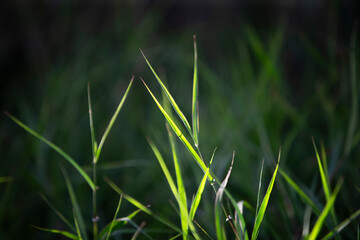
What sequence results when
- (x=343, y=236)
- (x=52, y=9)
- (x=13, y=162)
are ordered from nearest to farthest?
(x=343, y=236) → (x=13, y=162) → (x=52, y=9)

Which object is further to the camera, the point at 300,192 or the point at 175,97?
the point at 175,97

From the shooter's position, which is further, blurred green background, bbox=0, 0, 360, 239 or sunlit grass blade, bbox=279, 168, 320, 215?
blurred green background, bbox=0, 0, 360, 239

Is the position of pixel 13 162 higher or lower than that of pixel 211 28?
lower

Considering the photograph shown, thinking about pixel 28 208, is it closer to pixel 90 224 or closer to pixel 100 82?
pixel 90 224

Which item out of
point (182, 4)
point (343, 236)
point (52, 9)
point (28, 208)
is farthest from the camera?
point (182, 4)

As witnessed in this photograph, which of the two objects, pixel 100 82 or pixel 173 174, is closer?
pixel 173 174

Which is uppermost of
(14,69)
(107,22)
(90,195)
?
(107,22)

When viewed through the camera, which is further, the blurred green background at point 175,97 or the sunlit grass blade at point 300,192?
the blurred green background at point 175,97

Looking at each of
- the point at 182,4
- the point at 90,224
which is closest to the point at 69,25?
the point at 182,4
